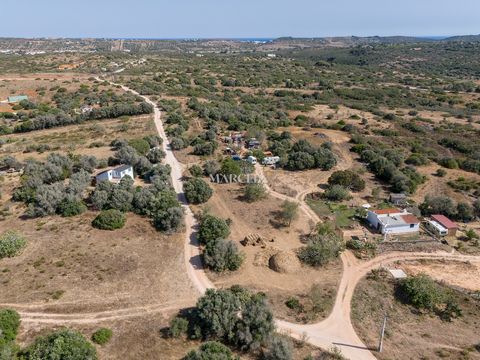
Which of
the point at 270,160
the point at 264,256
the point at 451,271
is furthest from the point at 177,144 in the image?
the point at 451,271

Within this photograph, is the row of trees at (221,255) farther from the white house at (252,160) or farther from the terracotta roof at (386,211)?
the white house at (252,160)

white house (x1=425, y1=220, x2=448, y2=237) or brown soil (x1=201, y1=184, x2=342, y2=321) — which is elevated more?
white house (x1=425, y1=220, x2=448, y2=237)

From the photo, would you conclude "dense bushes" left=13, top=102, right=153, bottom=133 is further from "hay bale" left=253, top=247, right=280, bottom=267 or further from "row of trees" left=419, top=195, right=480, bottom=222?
"row of trees" left=419, top=195, right=480, bottom=222

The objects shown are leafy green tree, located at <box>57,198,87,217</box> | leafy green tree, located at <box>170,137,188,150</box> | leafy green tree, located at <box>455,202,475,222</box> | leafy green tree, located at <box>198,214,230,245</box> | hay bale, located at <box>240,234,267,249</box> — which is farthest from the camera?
leafy green tree, located at <box>170,137,188,150</box>

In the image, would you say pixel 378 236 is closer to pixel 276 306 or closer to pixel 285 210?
pixel 285 210

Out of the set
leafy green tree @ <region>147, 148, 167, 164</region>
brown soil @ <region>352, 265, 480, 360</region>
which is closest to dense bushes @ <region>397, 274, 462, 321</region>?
brown soil @ <region>352, 265, 480, 360</region>

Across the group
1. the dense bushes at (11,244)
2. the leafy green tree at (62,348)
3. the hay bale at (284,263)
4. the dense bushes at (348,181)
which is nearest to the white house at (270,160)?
the dense bushes at (348,181)
